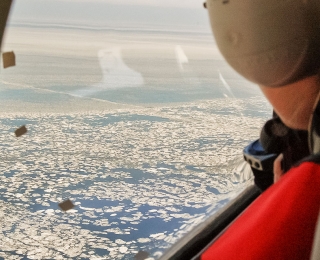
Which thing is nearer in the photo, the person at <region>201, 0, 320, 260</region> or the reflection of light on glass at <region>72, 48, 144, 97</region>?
the person at <region>201, 0, 320, 260</region>

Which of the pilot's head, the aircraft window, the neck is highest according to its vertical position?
the pilot's head

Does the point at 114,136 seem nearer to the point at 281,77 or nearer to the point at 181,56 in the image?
the point at 181,56

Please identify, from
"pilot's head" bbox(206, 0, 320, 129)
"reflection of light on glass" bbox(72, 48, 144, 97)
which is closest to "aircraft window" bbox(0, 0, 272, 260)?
"reflection of light on glass" bbox(72, 48, 144, 97)

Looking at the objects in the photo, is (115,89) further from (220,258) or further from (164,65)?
(220,258)

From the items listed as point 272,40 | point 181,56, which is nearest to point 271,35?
point 272,40

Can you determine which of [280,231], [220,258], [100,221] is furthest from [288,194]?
[100,221]

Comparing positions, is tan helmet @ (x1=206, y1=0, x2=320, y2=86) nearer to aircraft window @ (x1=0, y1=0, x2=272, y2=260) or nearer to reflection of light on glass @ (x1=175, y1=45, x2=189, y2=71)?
aircraft window @ (x1=0, y1=0, x2=272, y2=260)

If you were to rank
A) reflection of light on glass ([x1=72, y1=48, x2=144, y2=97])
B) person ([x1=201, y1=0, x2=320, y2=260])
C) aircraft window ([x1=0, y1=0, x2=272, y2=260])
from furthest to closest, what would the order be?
1. reflection of light on glass ([x1=72, y1=48, x2=144, y2=97])
2. aircraft window ([x1=0, y1=0, x2=272, y2=260])
3. person ([x1=201, y1=0, x2=320, y2=260])

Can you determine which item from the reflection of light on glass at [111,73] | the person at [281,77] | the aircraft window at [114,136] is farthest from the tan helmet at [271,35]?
the reflection of light on glass at [111,73]
